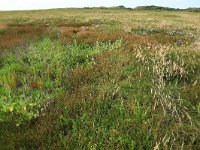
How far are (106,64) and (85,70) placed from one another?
643 millimetres

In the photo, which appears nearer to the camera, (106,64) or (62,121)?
(62,121)

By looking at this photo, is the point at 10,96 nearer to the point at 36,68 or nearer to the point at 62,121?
the point at 62,121

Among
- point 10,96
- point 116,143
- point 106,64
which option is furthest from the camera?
point 106,64

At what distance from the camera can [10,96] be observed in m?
7.17

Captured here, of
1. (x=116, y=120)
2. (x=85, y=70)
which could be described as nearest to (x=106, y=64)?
(x=85, y=70)

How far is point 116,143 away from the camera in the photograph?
5.43 metres

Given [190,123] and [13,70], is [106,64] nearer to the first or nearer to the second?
[13,70]

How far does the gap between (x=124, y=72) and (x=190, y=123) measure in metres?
2.91

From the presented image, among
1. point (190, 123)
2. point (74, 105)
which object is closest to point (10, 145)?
point (74, 105)

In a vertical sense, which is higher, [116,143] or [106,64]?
[106,64]

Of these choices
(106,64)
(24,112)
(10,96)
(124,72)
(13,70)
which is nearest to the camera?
(24,112)

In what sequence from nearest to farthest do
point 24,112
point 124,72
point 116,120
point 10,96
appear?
point 116,120
point 24,112
point 10,96
point 124,72

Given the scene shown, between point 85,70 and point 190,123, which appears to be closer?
point 190,123

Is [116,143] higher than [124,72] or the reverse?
the reverse
